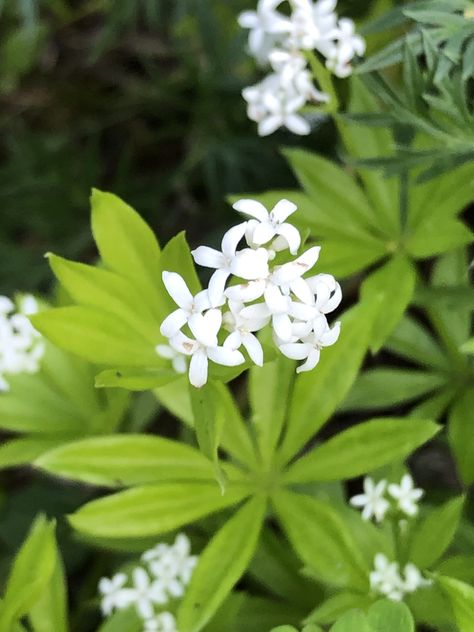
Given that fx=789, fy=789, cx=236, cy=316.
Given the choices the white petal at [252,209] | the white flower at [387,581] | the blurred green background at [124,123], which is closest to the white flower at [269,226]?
the white petal at [252,209]

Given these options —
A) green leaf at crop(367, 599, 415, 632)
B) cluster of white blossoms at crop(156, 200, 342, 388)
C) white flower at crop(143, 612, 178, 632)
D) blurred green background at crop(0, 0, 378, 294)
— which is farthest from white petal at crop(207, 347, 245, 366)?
blurred green background at crop(0, 0, 378, 294)

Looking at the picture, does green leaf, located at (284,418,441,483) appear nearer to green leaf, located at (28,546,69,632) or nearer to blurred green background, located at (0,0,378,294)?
green leaf, located at (28,546,69,632)

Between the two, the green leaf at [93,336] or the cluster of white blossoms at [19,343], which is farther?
the cluster of white blossoms at [19,343]

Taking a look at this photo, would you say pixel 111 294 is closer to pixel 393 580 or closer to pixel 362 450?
pixel 362 450

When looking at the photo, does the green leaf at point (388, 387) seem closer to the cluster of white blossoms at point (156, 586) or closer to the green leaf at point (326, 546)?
the green leaf at point (326, 546)

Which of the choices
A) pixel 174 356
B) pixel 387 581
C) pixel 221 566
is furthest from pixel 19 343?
pixel 387 581

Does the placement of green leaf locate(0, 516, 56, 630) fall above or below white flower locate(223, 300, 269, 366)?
below
